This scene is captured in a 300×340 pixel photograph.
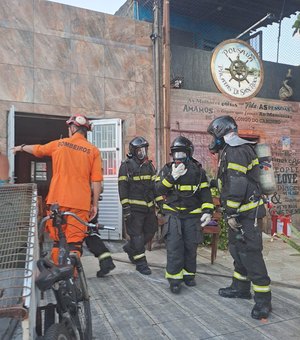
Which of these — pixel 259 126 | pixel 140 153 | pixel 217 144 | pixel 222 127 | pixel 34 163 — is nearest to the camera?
pixel 222 127

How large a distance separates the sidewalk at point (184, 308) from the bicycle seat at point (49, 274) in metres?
1.13

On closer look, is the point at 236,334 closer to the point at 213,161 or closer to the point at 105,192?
the point at 105,192

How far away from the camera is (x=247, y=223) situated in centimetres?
328

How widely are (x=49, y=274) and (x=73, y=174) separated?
183 centimetres

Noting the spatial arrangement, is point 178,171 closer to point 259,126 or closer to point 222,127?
point 222,127

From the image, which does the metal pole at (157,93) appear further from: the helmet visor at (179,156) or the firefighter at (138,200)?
the helmet visor at (179,156)

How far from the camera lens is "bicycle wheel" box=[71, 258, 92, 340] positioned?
7.49 feet

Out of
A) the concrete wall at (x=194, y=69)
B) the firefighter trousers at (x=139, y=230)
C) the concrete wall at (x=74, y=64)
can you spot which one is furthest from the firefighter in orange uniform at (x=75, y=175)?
the concrete wall at (x=194, y=69)

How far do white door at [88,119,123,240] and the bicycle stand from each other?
3761mm

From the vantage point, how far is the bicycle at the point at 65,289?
181cm

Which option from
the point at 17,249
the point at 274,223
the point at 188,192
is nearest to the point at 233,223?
the point at 188,192

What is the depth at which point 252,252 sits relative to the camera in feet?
10.5

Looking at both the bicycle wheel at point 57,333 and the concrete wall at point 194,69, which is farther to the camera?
the concrete wall at point 194,69

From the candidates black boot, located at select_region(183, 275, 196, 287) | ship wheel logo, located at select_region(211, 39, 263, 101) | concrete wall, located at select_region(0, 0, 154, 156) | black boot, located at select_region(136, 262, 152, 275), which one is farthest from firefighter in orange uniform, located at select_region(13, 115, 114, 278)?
ship wheel logo, located at select_region(211, 39, 263, 101)
